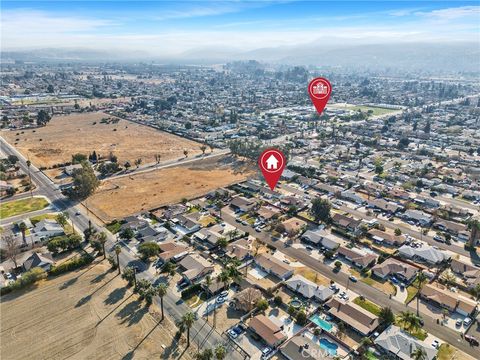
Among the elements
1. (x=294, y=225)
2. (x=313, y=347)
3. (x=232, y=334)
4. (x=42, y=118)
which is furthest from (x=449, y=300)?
(x=42, y=118)

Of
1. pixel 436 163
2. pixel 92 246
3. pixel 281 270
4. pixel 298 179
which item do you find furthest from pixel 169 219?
pixel 436 163

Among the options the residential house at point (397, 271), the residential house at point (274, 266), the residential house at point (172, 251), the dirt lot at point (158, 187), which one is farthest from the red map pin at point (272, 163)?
the dirt lot at point (158, 187)

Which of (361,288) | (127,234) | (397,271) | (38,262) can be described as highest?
(127,234)

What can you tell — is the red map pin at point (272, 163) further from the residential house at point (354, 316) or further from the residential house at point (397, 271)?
the residential house at point (397, 271)

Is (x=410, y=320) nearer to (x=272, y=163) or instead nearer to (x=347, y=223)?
(x=272, y=163)

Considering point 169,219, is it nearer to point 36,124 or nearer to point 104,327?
point 104,327

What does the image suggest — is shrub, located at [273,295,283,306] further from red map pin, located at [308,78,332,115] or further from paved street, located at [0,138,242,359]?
red map pin, located at [308,78,332,115]
